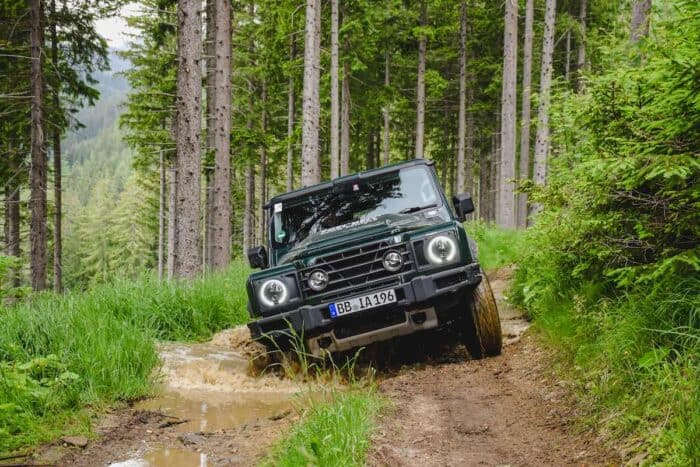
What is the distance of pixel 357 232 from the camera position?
5332 mm

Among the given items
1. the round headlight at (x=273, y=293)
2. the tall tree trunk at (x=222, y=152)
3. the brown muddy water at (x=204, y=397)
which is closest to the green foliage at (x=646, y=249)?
the brown muddy water at (x=204, y=397)

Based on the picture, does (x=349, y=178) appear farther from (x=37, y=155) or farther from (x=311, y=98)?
(x=37, y=155)

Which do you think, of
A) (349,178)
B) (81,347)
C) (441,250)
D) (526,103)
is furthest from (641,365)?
(526,103)

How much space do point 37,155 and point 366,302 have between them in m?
12.3

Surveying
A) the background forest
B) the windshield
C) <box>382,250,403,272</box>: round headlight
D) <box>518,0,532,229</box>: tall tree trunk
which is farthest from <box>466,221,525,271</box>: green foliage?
<box>382,250,403,272</box>: round headlight

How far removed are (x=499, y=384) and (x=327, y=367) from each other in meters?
1.90

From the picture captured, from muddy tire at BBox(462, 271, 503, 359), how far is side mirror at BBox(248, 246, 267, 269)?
2357 mm

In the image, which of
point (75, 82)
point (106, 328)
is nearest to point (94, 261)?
point (75, 82)

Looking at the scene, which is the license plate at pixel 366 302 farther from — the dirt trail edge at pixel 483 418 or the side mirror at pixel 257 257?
the side mirror at pixel 257 257

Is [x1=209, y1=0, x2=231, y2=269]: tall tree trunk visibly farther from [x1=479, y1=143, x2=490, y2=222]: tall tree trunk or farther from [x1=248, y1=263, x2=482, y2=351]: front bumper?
[x1=479, y1=143, x2=490, y2=222]: tall tree trunk

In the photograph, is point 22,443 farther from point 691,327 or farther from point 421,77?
point 421,77

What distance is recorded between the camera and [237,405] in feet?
16.5

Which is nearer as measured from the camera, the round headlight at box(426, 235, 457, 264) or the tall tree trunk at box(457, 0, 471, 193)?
the round headlight at box(426, 235, 457, 264)

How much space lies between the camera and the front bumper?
4801 mm
